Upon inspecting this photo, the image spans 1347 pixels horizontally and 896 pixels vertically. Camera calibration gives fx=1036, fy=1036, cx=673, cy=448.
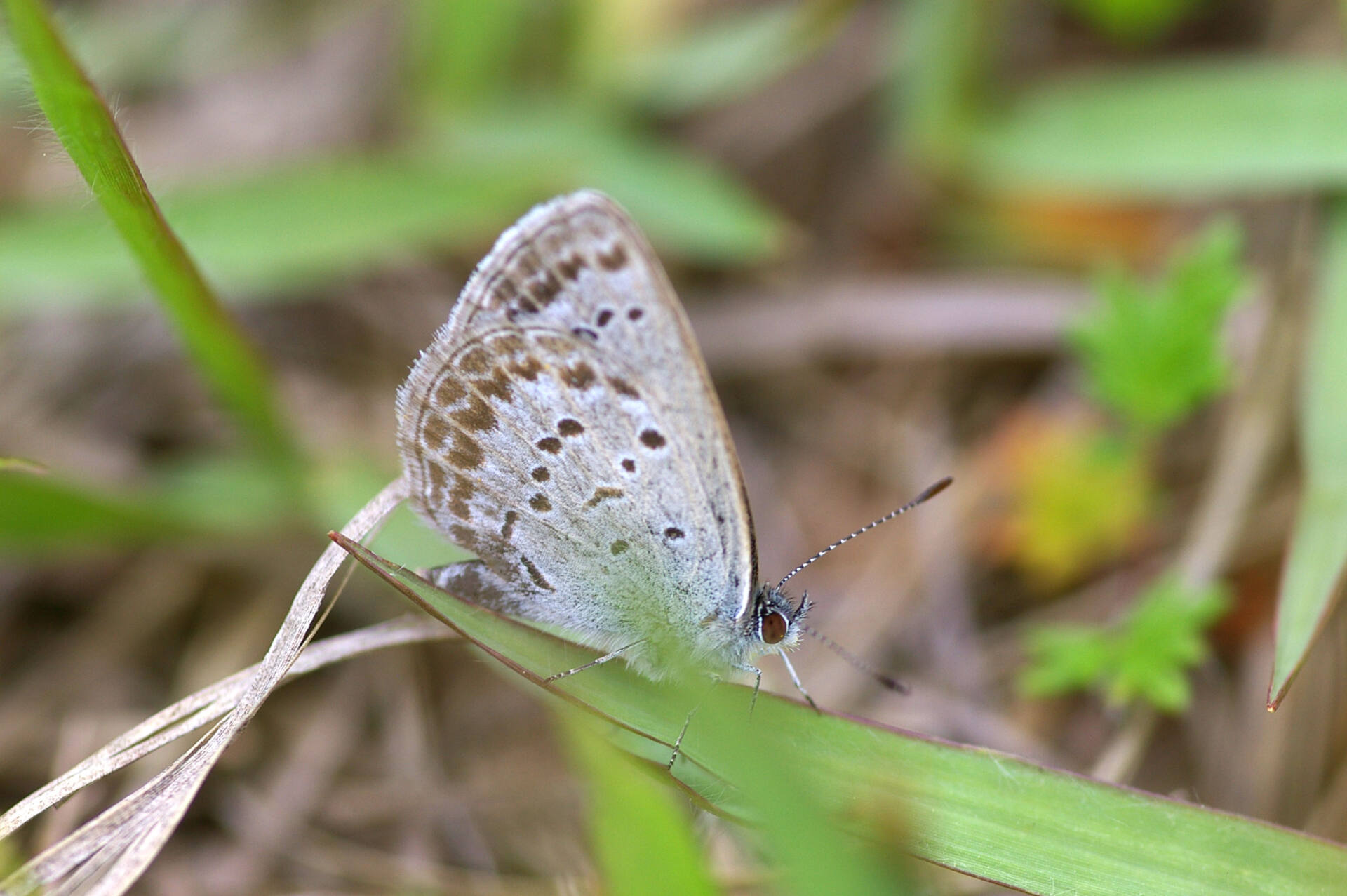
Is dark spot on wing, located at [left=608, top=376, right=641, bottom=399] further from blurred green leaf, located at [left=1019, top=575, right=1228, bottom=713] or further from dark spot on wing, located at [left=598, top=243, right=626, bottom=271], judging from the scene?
blurred green leaf, located at [left=1019, top=575, right=1228, bottom=713]

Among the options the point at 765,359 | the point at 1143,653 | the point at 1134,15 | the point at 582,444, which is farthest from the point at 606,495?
the point at 1134,15

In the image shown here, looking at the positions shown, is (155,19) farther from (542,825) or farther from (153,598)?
(542,825)

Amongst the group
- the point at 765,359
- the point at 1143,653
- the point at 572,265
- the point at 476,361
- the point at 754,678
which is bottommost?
the point at 1143,653

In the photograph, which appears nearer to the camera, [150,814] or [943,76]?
[150,814]

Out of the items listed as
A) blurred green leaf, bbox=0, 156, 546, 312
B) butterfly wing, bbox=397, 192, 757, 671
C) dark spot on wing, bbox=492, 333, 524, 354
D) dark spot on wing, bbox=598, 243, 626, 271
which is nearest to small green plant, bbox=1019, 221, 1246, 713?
butterfly wing, bbox=397, 192, 757, 671

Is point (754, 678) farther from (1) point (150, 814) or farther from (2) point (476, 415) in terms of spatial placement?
(1) point (150, 814)
